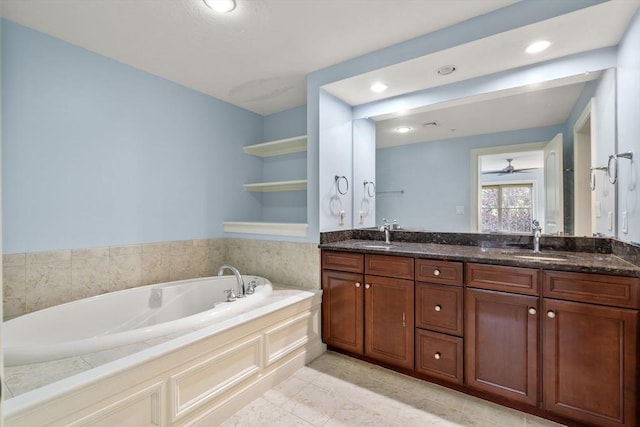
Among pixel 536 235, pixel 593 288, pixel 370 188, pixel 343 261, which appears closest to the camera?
pixel 593 288

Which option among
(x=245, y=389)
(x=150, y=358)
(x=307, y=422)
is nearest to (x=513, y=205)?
(x=307, y=422)

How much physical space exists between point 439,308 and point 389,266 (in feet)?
1.44

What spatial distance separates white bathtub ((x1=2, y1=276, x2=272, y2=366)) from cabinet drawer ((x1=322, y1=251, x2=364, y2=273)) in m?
0.52

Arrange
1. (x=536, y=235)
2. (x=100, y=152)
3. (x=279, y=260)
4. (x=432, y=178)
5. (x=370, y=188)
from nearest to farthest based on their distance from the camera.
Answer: (x=536, y=235) < (x=100, y=152) < (x=432, y=178) < (x=279, y=260) < (x=370, y=188)

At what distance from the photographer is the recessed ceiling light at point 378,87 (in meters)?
2.70

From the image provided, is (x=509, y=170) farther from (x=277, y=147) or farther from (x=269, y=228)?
(x=277, y=147)

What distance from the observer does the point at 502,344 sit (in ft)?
6.64

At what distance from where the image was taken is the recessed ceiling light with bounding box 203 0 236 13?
1.92m

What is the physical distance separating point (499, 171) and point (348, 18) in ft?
5.26

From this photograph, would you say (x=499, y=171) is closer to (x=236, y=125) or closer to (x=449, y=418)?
(x=449, y=418)

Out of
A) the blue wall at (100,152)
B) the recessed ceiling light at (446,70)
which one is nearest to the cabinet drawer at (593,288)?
the recessed ceiling light at (446,70)

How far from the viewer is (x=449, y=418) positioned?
1.97 m

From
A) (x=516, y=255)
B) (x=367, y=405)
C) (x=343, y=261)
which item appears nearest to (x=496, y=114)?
(x=516, y=255)

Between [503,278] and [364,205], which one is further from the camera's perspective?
[364,205]
